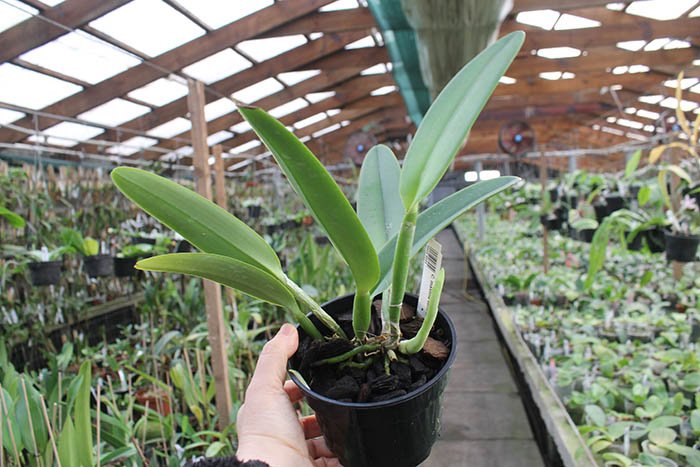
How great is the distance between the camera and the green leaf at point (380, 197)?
22.1 inches

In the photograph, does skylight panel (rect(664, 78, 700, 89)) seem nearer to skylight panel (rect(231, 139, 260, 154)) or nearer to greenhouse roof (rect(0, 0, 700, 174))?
greenhouse roof (rect(0, 0, 700, 174))

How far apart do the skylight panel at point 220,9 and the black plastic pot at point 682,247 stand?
3253 mm

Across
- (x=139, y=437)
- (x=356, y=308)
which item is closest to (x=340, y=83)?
(x=139, y=437)

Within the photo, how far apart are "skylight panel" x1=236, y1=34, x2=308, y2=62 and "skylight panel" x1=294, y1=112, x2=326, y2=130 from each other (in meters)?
2.34

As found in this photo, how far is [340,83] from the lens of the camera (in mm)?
6711

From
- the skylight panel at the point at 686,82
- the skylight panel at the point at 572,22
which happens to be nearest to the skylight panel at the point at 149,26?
the skylight panel at the point at 572,22

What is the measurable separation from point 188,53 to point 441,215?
4.03 metres

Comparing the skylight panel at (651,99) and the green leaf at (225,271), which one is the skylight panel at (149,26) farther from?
the skylight panel at (651,99)

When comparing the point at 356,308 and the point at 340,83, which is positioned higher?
the point at 340,83

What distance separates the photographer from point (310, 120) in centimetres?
800

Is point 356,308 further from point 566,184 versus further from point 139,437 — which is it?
point 566,184

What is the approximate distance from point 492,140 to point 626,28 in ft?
23.6

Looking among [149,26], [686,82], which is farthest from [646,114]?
[149,26]

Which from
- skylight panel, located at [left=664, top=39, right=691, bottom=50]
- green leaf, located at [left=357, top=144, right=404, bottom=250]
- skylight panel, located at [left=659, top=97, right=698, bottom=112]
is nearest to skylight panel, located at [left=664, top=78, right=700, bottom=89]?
skylight panel, located at [left=659, top=97, right=698, bottom=112]
